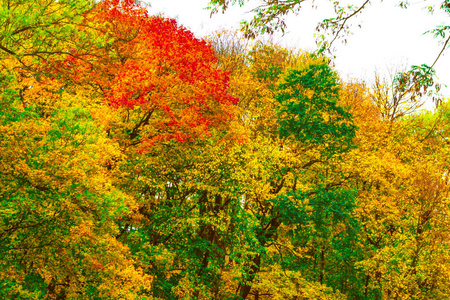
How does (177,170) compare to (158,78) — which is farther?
(177,170)

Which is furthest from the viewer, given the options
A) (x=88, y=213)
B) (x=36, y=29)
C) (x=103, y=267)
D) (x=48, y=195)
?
(x=103, y=267)

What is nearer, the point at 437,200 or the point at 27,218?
the point at 27,218

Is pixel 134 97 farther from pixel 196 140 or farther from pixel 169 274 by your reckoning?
pixel 169 274

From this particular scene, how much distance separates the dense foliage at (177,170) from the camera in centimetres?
777

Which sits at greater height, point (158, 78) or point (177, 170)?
point (158, 78)

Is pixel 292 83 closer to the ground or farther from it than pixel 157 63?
farther from it

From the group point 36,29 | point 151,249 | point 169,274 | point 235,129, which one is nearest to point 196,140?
point 235,129

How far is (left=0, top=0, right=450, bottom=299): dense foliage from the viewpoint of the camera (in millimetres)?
7766

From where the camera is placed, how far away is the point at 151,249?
42.4ft

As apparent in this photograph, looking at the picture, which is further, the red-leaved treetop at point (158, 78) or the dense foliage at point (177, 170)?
the red-leaved treetop at point (158, 78)

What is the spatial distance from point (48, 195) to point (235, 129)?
8121 millimetres

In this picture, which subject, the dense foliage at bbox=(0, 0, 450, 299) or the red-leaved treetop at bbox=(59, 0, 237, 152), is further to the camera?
the red-leaved treetop at bbox=(59, 0, 237, 152)

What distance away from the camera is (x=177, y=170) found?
15031mm

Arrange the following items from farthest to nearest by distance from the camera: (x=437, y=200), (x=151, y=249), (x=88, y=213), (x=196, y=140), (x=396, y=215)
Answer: (x=396, y=215)
(x=437, y=200)
(x=196, y=140)
(x=151, y=249)
(x=88, y=213)
